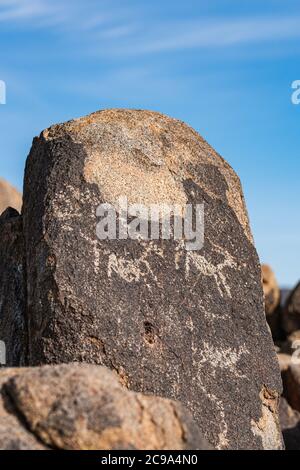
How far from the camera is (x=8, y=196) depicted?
80.3 feet

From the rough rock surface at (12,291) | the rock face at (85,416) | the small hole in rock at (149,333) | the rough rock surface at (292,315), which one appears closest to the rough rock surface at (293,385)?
the rough rock surface at (12,291)

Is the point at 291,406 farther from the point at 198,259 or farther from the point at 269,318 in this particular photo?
the point at 269,318

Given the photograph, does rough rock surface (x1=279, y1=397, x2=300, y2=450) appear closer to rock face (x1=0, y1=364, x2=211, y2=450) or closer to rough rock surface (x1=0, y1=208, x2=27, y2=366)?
rough rock surface (x1=0, y1=208, x2=27, y2=366)

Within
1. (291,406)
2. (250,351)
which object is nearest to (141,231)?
(250,351)

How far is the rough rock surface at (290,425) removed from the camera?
399 inches

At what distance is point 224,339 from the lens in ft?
19.3

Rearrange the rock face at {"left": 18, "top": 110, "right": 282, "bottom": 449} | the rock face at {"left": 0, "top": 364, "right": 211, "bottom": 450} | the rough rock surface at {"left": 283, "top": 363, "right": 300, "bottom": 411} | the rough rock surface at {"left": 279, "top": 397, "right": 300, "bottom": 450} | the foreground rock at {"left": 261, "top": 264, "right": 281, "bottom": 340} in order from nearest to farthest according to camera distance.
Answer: the rock face at {"left": 0, "top": 364, "right": 211, "bottom": 450}, the rock face at {"left": 18, "top": 110, "right": 282, "bottom": 449}, the rough rock surface at {"left": 279, "top": 397, "right": 300, "bottom": 450}, the rough rock surface at {"left": 283, "top": 363, "right": 300, "bottom": 411}, the foreground rock at {"left": 261, "top": 264, "right": 281, "bottom": 340}

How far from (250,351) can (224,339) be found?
0.77 feet

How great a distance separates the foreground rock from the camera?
2186cm

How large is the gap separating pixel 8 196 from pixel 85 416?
69.7ft

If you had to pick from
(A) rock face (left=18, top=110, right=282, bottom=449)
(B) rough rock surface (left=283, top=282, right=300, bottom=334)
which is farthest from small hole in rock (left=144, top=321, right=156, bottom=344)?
(B) rough rock surface (left=283, top=282, right=300, bottom=334)

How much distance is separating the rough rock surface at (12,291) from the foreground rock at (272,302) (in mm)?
15830

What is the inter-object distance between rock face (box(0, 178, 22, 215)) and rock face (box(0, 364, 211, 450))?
2021cm

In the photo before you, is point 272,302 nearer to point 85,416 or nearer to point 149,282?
point 149,282
